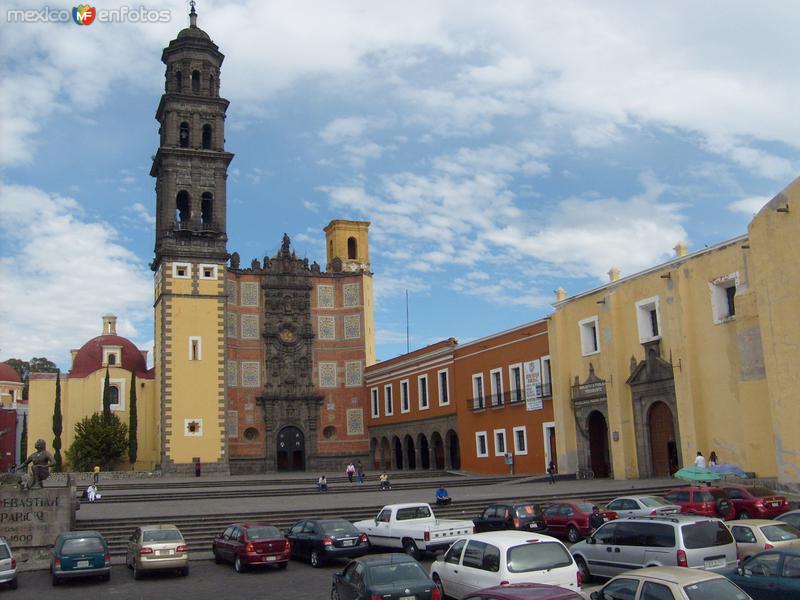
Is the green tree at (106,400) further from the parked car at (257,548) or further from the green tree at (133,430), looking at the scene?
the parked car at (257,548)

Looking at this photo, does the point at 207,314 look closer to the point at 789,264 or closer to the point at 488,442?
the point at 488,442

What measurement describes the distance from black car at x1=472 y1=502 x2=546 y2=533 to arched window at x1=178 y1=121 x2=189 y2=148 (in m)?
40.9

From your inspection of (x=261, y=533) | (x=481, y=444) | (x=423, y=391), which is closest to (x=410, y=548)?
(x=261, y=533)

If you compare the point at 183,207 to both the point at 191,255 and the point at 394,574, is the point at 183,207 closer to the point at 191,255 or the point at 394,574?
the point at 191,255

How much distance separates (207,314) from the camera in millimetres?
53281

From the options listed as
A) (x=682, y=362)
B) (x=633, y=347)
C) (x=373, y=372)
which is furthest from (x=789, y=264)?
(x=373, y=372)

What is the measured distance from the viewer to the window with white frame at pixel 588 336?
39156 millimetres

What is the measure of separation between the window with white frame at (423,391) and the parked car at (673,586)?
139 ft

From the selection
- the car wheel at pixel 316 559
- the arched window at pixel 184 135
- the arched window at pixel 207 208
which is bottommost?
the car wheel at pixel 316 559

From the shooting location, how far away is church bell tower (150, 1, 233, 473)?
51562 millimetres

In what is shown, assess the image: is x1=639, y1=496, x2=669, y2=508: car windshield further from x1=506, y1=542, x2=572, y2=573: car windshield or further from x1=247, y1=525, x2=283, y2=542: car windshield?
x1=247, y1=525, x2=283, y2=542: car windshield

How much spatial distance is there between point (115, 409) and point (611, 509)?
40.4m

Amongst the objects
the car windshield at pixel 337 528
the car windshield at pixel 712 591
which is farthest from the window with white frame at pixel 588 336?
the car windshield at pixel 712 591

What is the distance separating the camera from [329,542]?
19469 millimetres
